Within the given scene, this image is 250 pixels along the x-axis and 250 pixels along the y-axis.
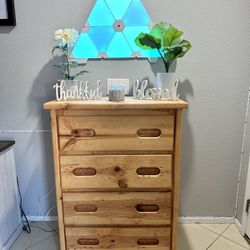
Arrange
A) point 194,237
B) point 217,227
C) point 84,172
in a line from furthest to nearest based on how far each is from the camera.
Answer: point 217,227, point 194,237, point 84,172

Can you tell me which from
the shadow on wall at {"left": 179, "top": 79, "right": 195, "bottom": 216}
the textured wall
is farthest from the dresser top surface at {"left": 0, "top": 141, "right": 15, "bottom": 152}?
the shadow on wall at {"left": 179, "top": 79, "right": 195, "bottom": 216}

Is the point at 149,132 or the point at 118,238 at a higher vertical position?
the point at 149,132

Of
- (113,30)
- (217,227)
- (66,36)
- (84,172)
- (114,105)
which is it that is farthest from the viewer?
(217,227)

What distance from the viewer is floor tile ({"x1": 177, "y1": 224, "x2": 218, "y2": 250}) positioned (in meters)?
1.47

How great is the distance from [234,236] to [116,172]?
1048mm

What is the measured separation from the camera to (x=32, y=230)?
1.63m

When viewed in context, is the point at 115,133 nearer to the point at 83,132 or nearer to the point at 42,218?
the point at 83,132

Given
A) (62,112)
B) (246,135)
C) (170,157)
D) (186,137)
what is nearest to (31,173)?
(62,112)

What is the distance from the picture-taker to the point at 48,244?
1.50 metres

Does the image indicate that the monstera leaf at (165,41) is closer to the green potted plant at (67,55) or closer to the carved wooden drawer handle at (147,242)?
the green potted plant at (67,55)

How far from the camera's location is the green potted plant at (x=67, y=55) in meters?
1.30

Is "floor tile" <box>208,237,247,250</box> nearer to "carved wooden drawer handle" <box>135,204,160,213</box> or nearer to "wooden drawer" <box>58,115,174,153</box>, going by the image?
"carved wooden drawer handle" <box>135,204,160,213</box>

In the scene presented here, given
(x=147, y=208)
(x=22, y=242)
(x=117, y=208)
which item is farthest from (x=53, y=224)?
(x=147, y=208)

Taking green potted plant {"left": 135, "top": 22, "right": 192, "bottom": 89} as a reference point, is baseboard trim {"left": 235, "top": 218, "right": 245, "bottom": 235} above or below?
below
